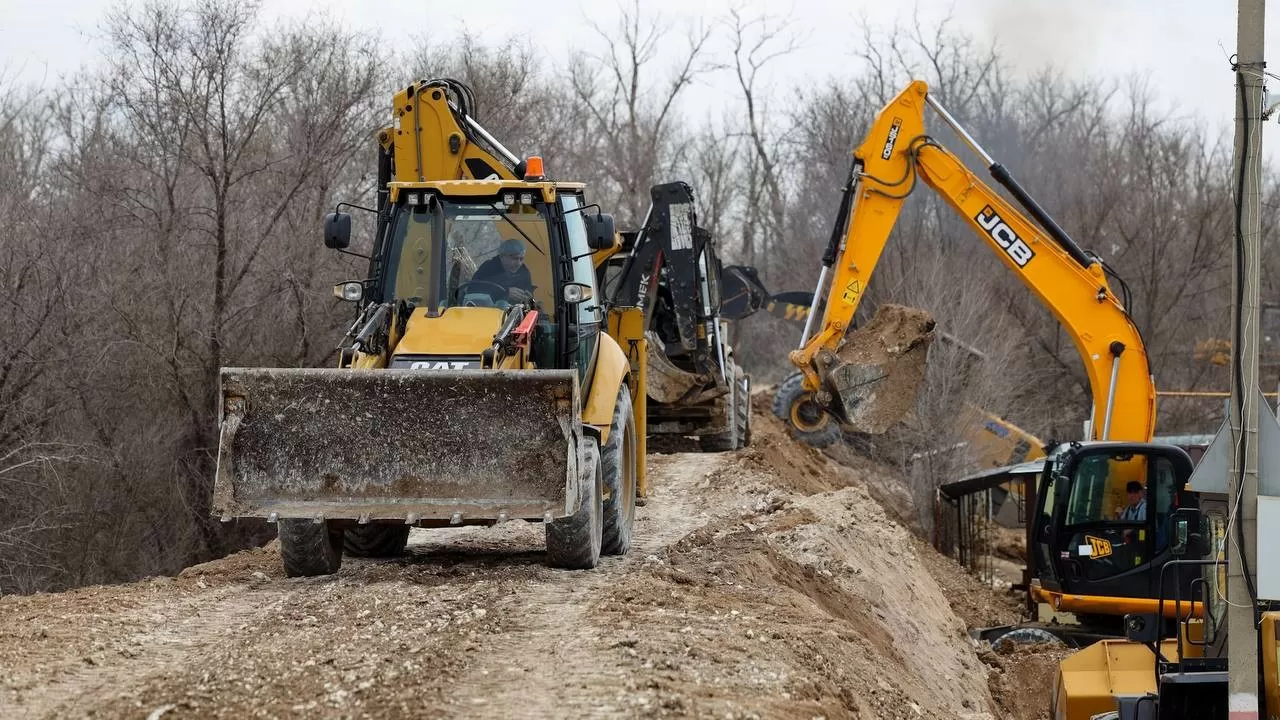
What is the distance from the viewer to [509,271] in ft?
33.5

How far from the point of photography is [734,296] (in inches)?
918

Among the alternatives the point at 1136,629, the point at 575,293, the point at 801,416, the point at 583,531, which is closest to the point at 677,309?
the point at 575,293

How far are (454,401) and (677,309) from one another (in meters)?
7.59

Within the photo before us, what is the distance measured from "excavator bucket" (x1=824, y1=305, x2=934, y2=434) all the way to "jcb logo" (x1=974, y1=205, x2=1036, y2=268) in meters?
1.12

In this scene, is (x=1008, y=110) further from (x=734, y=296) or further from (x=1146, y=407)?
(x=1146, y=407)

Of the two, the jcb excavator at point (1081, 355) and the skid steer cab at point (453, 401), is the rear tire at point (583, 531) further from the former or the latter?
the jcb excavator at point (1081, 355)

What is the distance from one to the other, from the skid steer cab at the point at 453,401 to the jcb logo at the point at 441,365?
0.02m

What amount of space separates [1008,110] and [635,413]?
1481 inches

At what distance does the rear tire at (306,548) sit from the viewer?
9305 millimetres

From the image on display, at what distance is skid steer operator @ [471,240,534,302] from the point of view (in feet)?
33.4

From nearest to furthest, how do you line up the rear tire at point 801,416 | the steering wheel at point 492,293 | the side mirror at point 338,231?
the side mirror at point 338,231, the steering wheel at point 492,293, the rear tire at point 801,416

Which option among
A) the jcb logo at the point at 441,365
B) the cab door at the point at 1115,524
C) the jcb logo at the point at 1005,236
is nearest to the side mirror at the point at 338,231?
the jcb logo at the point at 441,365

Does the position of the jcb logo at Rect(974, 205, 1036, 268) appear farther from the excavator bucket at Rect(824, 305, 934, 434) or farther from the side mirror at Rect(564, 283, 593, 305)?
the side mirror at Rect(564, 283, 593, 305)

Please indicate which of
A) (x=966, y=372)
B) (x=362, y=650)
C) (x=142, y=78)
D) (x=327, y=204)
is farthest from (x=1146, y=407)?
(x=142, y=78)
